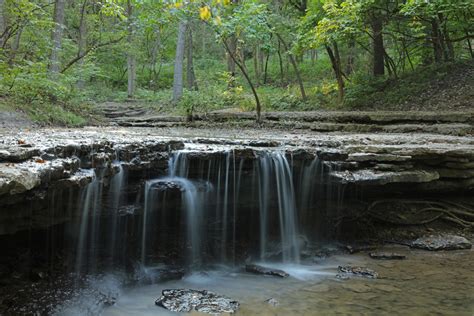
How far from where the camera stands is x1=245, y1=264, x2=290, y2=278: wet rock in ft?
20.2

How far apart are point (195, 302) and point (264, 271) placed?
5.31ft

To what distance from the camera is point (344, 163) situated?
7082mm

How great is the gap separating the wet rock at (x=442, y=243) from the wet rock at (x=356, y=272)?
1789 mm

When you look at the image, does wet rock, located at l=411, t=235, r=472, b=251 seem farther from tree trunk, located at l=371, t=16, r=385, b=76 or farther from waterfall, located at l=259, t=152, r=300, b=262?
tree trunk, located at l=371, t=16, r=385, b=76

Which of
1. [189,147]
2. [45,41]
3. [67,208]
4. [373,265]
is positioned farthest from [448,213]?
[45,41]

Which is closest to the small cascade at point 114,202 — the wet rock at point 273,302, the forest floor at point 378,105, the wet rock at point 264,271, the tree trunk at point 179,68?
the wet rock at point 264,271

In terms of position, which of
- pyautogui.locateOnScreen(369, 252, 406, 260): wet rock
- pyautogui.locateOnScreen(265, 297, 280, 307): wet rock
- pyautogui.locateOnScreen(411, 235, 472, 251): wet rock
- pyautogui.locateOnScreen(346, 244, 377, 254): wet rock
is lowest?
pyautogui.locateOnScreen(265, 297, 280, 307): wet rock

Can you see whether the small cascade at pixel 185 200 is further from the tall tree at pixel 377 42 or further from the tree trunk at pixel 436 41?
the tree trunk at pixel 436 41

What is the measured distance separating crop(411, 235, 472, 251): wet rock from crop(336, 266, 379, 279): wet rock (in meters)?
1.79

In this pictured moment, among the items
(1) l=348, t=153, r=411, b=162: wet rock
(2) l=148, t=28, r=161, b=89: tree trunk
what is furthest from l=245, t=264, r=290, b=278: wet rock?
(2) l=148, t=28, r=161, b=89: tree trunk

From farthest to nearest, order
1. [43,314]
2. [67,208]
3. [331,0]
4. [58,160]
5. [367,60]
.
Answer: [367,60] < [331,0] < [67,208] < [58,160] < [43,314]

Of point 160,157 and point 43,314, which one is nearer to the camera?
point 43,314

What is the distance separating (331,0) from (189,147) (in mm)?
8085

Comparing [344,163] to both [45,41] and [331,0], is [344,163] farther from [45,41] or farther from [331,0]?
[45,41]
